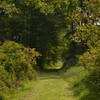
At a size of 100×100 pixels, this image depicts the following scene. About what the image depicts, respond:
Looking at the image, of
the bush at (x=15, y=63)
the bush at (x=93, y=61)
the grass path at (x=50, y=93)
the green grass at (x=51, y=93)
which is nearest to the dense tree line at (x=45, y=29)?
the bush at (x=15, y=63)

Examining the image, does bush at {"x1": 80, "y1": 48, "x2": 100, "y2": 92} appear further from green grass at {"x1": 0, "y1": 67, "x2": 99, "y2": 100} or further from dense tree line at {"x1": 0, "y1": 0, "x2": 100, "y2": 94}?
dense tree line at {"x1": 0, "y1": 0, "x2": 100, "y2": 94}

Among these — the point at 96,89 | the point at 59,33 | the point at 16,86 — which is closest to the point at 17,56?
the point at 16,86

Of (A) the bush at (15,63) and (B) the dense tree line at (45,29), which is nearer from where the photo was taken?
(A) the bush at (15,63)

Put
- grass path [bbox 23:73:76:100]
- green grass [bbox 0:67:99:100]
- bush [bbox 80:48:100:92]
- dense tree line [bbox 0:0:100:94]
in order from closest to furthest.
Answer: bush [bbox 80:48:100:92] < green grass [bbox 0:67:99:100] < grass path [bbox 23:73:76:100] < dense tree line [bbox 0:0:100:94]

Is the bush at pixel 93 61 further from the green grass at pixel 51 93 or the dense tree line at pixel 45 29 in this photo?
the dense tree line at pixel 45 29

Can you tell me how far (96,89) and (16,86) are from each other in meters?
5.26

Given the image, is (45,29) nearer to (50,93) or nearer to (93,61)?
(50,93)

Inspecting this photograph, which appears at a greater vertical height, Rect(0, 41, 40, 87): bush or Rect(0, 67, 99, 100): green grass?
Rect(0, 41, 40, 87): bush

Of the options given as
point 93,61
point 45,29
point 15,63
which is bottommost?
point 45,29

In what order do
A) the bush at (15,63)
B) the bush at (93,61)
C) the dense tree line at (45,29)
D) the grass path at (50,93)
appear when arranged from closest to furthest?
the bush at (93,61) < the grass path at (50,93) < the bush at (15,63) < the dense tree line at (45,29)

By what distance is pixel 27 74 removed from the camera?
75.4 ft

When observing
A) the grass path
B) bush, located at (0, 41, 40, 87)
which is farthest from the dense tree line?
the grass path

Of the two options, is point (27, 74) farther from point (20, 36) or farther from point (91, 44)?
point (20, 36)

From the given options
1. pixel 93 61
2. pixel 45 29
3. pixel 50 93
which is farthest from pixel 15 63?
pixel 45 29
